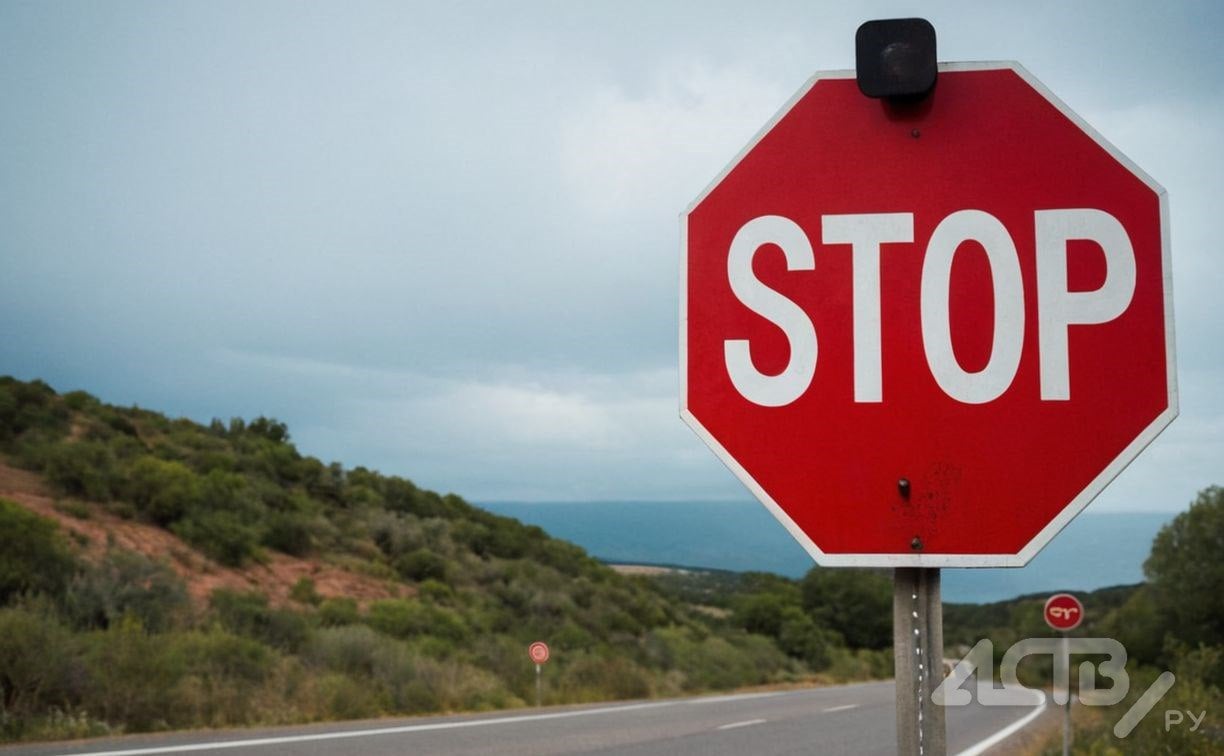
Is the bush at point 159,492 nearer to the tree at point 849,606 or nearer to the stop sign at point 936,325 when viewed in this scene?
the stop sign at point 936,325

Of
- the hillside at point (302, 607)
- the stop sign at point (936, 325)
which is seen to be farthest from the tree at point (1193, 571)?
the stop sign at point (936, 325)

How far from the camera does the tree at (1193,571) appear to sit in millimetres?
48812

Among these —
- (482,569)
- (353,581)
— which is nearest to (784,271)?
(353,581)

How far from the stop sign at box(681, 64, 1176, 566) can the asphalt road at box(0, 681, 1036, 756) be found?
8768mm

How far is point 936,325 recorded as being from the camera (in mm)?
1818

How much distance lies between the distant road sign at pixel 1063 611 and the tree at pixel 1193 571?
39625 mm

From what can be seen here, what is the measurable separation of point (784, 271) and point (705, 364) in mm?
198

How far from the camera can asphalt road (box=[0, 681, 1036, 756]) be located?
404 inches

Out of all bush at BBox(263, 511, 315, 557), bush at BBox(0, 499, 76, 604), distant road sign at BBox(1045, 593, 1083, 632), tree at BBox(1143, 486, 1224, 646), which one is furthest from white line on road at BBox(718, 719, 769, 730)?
tree at BBox(1143, 486, 1224, 646)

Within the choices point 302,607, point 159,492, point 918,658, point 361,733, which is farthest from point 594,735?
point 159,492

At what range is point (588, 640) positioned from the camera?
28.1 meters

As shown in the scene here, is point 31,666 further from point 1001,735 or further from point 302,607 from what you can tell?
point 1001,735

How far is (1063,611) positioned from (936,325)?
12561 mm

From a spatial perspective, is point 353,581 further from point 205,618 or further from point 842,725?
point 842,725
